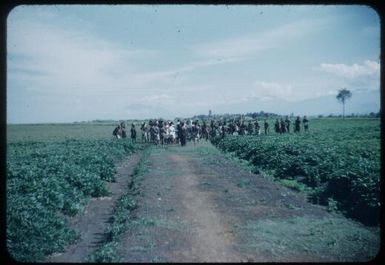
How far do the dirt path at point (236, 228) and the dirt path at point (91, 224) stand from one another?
82 cm

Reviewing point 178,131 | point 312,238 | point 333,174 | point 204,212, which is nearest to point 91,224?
point 204,212

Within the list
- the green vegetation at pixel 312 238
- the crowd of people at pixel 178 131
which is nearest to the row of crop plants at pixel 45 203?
the green vegetation at pixel 312 238

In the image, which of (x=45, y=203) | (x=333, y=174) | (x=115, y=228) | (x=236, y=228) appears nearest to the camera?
(x=236, y=228)

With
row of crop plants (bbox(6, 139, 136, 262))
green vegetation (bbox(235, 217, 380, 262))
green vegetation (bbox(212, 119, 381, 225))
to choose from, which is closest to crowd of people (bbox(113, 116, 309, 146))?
green vegetation (bbox(212, 119, 381, 225))

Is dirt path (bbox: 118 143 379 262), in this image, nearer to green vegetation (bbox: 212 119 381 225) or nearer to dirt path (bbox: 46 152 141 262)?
green vegetation (bbox: 212 119 381 225)

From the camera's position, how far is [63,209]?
34.9ft

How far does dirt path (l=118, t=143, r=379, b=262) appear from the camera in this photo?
24.1 feet

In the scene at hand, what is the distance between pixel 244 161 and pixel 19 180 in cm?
1249

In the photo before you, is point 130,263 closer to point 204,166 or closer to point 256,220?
point 256,220

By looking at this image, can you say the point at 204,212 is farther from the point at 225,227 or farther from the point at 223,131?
the point at 223,131

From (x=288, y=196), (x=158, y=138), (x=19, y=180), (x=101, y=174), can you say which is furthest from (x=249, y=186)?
(x=158, y=138)

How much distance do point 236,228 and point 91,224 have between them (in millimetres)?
3740

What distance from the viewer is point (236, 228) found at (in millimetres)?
8891

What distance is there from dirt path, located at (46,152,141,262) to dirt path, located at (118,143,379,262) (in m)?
0.82
